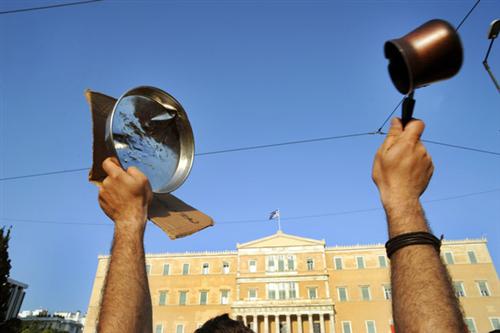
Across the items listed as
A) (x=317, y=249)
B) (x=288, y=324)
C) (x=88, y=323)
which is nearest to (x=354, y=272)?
(x=317, y=249)

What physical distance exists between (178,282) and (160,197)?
44.4 metres

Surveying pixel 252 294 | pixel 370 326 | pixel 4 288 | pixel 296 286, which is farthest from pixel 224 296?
pixel 4 288

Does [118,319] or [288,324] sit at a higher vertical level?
[288,324]

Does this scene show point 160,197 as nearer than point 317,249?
Yes

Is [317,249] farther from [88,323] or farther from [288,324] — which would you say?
[88,323]

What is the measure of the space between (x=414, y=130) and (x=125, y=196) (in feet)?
3.58

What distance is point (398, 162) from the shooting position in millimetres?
1151

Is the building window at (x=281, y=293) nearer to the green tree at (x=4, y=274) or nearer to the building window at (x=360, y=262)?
the building window at (x=360, y=262)

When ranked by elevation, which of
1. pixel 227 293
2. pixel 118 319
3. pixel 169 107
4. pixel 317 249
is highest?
pixel 317 249

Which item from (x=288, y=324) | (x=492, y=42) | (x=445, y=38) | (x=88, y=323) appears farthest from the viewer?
(x=88, y=323)

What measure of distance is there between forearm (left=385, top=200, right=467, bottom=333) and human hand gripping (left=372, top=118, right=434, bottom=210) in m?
0.09

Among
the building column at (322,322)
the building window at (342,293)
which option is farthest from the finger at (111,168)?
the building window at (342,293)

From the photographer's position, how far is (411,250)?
102cm

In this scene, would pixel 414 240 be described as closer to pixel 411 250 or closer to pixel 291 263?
pixel 411 250
